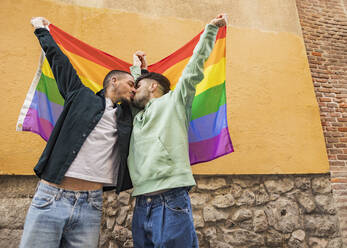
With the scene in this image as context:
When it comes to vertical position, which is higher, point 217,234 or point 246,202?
point 246,202

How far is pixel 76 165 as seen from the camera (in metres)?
1.65

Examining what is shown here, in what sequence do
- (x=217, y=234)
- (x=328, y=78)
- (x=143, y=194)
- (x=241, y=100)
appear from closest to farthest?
(x=143, y=194), (x=217, y=234), (x=241, y=100), (x=328, y=78)

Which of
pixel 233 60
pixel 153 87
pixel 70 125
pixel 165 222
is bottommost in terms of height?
pixel 165 222

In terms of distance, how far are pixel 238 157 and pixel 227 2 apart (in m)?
2.49

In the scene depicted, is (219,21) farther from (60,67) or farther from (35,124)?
(35,124)

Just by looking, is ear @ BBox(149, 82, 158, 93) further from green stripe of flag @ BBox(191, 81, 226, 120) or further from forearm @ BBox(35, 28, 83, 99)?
forearm @ BBox(35, 28, 83, 99)

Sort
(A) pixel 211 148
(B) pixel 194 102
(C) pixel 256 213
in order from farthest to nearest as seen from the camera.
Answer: (C) pixel 256 213 < (B) pixel 194 102 < (A) pixel 211 148

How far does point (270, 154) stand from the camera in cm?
329

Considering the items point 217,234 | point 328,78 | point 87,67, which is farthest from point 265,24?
point 217,234

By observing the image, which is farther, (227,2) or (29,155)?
(227,2)

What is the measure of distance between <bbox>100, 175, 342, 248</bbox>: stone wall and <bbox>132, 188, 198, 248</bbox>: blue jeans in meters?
1.19

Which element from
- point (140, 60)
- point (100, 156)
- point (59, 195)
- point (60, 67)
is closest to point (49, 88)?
point (60, 67)

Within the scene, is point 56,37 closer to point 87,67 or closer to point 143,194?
point 87,67

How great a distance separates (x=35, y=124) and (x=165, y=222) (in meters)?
1.46
